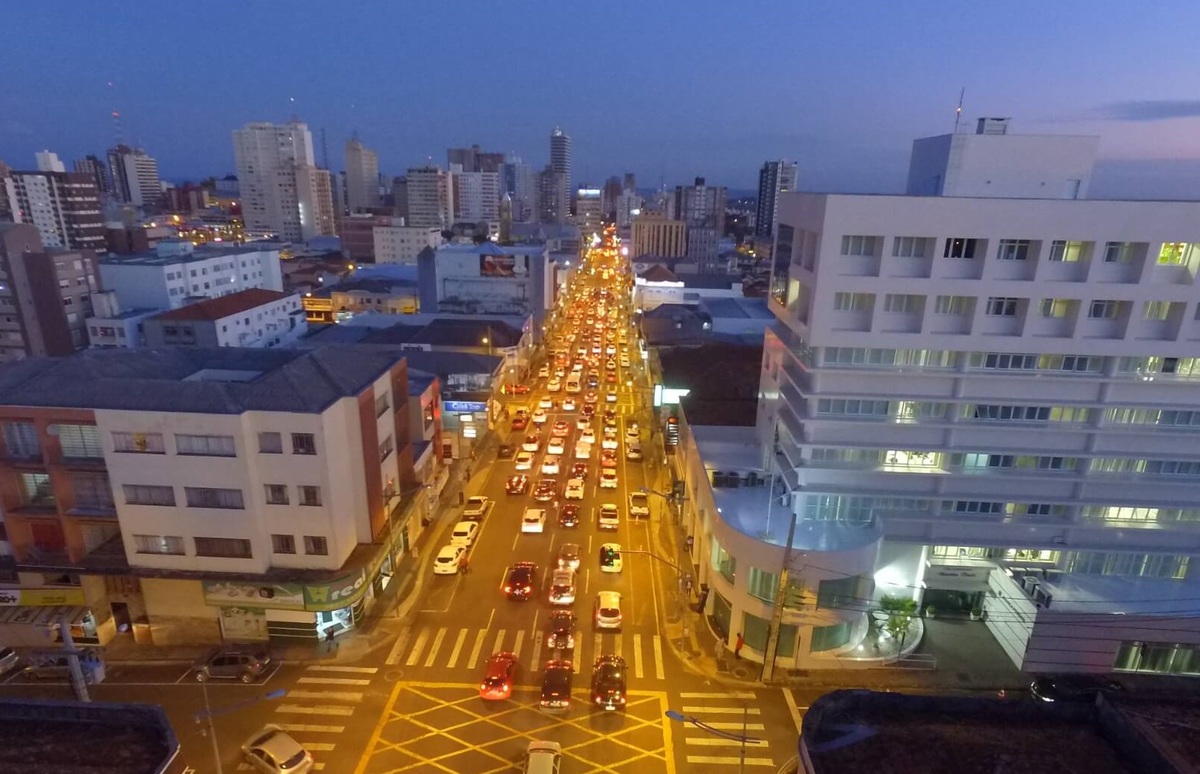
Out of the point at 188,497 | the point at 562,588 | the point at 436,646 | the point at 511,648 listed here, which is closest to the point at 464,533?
the point at 562,588

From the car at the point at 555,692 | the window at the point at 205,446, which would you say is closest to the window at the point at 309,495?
the window at the point at 205,446

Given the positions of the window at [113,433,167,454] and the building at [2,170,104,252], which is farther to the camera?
the building at [2,170,104,252]

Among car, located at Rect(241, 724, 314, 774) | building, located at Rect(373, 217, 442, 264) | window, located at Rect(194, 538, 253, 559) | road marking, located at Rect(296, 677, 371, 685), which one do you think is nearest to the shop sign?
window, located at Rect(194, 538, 253, 559)

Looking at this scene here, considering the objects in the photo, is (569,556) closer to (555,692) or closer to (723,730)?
(555,692)

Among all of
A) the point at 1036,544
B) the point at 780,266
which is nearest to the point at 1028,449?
the point at 1036,544

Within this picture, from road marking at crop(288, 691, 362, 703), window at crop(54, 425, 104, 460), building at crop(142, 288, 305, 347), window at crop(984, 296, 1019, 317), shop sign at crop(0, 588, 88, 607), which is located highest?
window at crop(984, 296, 1019, 317)

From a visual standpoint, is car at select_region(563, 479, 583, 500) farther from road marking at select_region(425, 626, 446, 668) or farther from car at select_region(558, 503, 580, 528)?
road marking at select_region(425, 626, 446, 668)

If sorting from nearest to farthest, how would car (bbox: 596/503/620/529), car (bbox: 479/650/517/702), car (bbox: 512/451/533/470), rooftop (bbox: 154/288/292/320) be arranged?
car (bbox: 479/650/517/702) → car (bbox: 596/503/620/529) → car (bbox: 512/451/533/470) → rooftop (bbox: 154/288/292/320)

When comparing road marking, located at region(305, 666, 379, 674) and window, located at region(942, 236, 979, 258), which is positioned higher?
window, located at region(942, 236, 979, 258)
